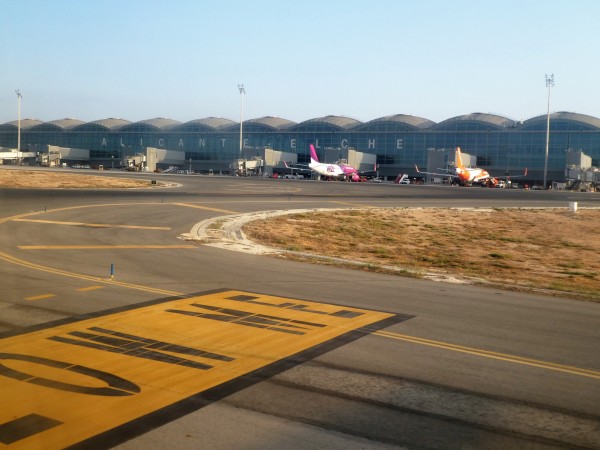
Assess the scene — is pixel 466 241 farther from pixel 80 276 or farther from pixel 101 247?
pixel 80 276

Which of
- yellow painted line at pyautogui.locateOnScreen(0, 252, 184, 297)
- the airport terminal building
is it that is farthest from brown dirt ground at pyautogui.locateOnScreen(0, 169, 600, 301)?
the airport terminal building

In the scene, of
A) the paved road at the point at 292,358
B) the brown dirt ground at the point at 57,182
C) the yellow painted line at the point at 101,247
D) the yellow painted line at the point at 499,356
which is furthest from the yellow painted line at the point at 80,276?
the brown dirt ground at the point at 57,182

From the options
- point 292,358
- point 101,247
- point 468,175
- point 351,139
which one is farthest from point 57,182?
point 351,139

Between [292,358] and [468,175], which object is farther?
[468,175]

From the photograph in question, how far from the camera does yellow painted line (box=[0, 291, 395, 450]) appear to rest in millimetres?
8195

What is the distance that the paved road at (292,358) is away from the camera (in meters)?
7.89

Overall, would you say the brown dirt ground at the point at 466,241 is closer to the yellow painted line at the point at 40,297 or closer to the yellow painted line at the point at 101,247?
the yellow painted line at the point at 101,247

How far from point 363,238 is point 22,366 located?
27.3 m

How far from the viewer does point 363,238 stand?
119 ft

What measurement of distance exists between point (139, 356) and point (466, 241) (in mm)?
29110

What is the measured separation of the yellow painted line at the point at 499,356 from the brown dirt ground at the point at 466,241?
8203 millimetres

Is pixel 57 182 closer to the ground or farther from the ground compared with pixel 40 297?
farther from the ground

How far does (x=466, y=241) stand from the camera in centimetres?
3706

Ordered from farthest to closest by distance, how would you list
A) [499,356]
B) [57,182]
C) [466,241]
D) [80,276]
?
[57,182] < [466,241] < [80,276] < [499,356]
